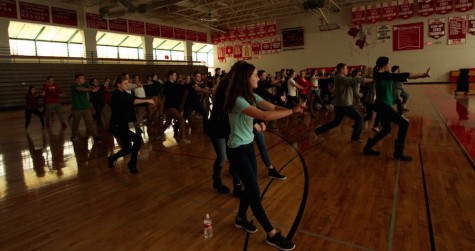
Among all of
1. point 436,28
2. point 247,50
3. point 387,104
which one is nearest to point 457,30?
point 436,28

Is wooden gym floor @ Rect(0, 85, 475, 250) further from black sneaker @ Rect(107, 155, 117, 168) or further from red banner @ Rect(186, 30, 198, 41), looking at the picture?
red banner @ Rect(186, 30, 198, 41)

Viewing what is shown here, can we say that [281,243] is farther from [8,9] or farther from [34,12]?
[34,12]

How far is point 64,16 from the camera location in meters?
18.4

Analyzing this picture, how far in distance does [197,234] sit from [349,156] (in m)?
3.46

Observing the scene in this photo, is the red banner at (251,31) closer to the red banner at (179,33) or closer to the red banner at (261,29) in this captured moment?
the red banner at (261,29)

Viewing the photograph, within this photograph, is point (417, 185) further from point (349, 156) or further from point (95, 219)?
point (95, 219)

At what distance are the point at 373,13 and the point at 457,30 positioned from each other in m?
5.29

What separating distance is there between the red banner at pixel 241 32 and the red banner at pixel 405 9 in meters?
12.6

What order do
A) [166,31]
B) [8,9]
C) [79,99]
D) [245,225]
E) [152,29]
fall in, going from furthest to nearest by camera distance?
[166,31], [152,29], [8,9], [79,99], [245,225]

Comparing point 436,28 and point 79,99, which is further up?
point 436,28

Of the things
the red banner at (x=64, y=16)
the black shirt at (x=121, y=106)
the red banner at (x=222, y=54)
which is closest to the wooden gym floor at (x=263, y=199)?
the black shirt at (x=121, y=106)

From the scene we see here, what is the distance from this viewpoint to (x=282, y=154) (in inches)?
226

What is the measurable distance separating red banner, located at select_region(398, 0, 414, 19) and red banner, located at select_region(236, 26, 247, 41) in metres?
12.6

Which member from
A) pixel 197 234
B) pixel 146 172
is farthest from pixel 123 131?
pixel 197 234
